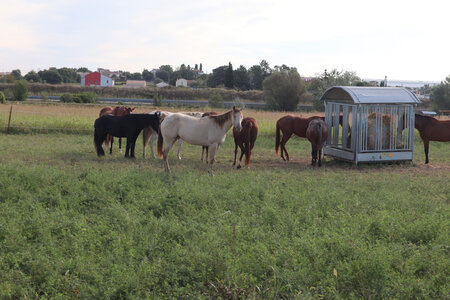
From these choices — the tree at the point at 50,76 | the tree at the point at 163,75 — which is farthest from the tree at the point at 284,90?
the tree at the point at 163,75

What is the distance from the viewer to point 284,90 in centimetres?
4066

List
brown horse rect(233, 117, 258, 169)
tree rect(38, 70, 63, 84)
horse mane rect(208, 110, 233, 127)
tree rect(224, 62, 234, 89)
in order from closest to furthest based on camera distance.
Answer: horse mane rect(208, 110, 233, 127)
brown horse rect(233, 117, 258, 169)
tree rect(224, 62, 234, 89)
tree rect(38, 70, 63, 84)

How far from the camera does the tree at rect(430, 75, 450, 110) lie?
43.9 m

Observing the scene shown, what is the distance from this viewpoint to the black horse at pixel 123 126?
1365 centimetres

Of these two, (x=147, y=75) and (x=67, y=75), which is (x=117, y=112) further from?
(x=147, y=75)

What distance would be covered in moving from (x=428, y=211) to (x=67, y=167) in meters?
8.37

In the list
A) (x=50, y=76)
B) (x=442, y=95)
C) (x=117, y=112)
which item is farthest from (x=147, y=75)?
(x=117, y=112)

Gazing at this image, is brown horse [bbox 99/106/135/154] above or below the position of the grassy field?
above

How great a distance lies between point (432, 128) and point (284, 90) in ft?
88.2

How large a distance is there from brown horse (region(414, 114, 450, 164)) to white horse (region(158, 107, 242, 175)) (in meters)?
6.77

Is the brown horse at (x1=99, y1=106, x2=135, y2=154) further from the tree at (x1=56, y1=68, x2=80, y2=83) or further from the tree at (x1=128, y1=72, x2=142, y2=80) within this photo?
the tree at (x1=128, y1=72, x2=142, y2=80)

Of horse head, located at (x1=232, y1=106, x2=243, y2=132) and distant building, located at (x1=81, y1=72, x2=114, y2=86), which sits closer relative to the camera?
horse head, located at (x1=232, y1=106, x2=243, y2=132)

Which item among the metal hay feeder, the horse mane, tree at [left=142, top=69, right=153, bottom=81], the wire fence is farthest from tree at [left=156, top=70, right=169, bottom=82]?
the horse mane

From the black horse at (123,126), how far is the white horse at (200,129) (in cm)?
225
